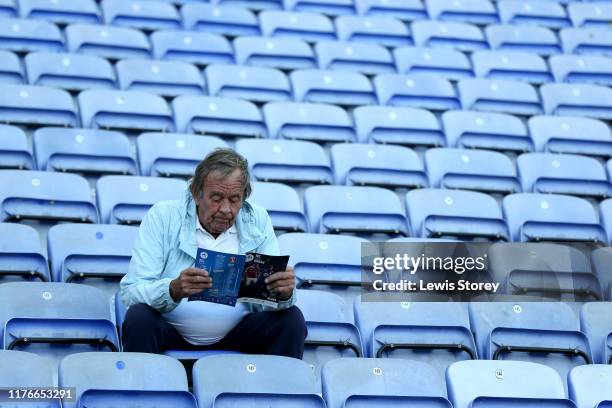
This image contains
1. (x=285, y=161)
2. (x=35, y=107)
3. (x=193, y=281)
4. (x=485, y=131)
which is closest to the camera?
(x=193, y=281)

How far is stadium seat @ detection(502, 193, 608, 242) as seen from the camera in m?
5.68

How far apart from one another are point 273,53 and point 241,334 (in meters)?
3.35

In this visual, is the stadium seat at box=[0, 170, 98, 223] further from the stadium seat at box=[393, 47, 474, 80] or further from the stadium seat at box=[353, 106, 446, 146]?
the stadium seat at box=[393, 47, 474, 80]

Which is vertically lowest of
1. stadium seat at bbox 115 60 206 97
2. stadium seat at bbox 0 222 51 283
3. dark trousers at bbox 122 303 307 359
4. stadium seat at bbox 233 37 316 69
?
dark trousers at bbox 122 303 307 359

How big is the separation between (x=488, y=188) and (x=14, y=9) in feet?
10.5

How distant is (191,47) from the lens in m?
7.18

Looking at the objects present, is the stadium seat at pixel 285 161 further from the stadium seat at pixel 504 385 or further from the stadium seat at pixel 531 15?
the stadium seat at pixel 531 15

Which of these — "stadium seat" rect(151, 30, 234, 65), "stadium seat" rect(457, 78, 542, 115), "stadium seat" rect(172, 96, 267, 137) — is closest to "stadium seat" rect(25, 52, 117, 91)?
"stadium seat" rect(172, 96, 267, 137)

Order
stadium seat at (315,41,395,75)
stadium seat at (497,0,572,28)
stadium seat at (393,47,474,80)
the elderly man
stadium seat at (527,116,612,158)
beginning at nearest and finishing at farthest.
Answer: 1. the elderly man
2. stadium seat at (527,116,612,158)
3. stadium seat at (315,41,395,75)
4. stadium seat at (393,47,474,80)
5. stadium seat at (497,0,572,28)

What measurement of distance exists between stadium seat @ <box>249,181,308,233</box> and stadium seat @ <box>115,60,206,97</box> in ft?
4.57

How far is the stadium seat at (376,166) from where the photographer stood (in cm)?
597

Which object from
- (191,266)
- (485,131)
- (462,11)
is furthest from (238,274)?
(462,11)

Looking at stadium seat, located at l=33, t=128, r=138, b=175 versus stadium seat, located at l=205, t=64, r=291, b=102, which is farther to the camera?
stadium seat, located at l=205, t=64, r=291, b=102

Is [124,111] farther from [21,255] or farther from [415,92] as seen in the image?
[415,92]
